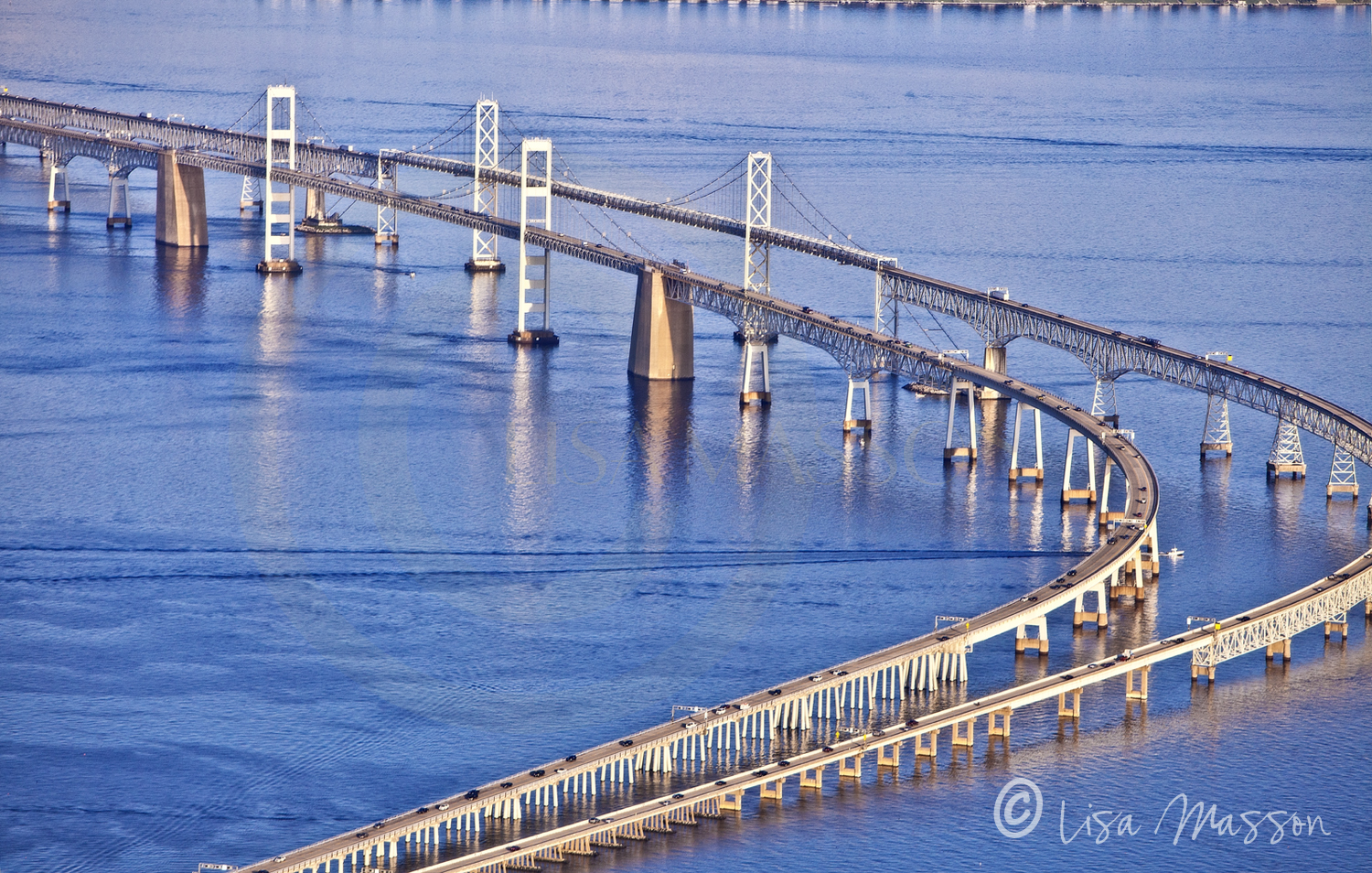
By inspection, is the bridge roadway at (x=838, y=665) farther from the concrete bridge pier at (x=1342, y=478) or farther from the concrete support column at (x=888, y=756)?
the concrete bridge pier at (x=1342, y=478)

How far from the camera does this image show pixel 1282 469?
100 m

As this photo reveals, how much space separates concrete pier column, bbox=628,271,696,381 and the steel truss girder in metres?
49.5

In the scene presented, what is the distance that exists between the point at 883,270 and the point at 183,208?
2454 inches

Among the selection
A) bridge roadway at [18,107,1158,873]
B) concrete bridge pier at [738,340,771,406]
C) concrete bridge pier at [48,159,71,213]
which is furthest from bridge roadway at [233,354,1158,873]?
concrete bridge pier at [48,159,71,213]

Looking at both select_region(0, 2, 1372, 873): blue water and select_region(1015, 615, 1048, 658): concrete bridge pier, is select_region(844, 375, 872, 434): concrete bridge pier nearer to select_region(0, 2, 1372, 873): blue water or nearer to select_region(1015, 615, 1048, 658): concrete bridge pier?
select_region(0, 2, 1372, 873): blue water

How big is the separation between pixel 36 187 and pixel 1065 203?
9027 cm

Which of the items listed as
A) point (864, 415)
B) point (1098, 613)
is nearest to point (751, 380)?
point (864, 415)

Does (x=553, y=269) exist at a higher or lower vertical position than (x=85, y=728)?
higher

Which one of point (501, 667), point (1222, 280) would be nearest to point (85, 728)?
point (501, 667)

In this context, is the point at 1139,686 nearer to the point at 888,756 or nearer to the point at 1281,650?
the point at 1281,650

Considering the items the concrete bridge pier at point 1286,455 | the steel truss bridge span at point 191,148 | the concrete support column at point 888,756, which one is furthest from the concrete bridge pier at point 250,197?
the concrete support column at point 888,756

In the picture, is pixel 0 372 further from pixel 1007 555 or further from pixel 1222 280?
pixel 1222 280

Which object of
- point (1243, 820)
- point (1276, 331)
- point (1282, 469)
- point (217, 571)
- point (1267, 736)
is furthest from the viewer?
point (1276, 331)

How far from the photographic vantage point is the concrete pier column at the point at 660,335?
118812 millimetres
